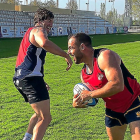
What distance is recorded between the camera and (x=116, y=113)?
3686mm

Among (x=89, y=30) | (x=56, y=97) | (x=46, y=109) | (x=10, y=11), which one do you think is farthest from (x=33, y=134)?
(x=89, y=30)

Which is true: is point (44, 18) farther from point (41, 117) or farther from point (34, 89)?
point (41, 117)

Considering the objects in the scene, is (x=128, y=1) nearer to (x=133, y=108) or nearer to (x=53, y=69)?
(x=53, y=69)

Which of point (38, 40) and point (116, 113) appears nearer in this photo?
point (116, 113)

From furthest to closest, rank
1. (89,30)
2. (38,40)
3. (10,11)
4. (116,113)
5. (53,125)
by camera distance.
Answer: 1. (89,30)
2. (10,11)
3. (53,125)
4. (38,40)
5. (116,113)

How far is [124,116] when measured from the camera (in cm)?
361

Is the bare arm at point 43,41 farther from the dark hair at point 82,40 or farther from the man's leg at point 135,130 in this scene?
the man's leg at point 135,130

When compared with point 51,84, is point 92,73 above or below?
above

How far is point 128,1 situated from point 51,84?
8834cm

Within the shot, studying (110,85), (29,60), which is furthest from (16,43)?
(110,85)

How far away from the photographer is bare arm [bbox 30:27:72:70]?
3.98 metres

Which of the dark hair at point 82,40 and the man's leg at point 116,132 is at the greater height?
the dark hair at point 82,40

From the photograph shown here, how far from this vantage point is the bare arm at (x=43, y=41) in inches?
157

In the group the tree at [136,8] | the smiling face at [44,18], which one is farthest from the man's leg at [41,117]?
the tree at [136,8]
